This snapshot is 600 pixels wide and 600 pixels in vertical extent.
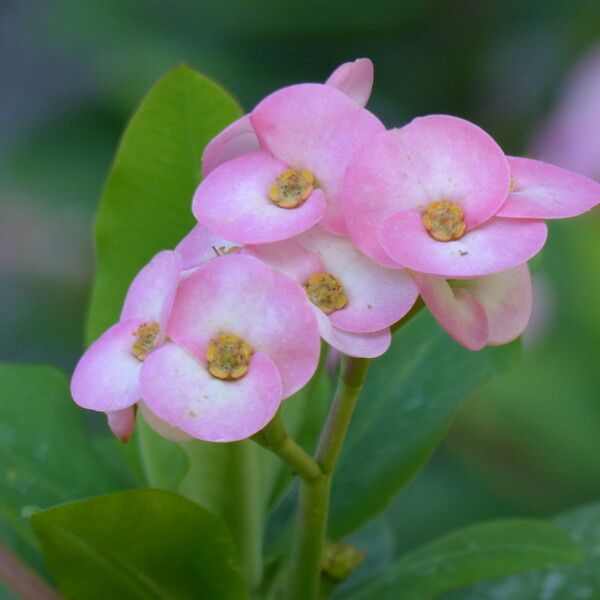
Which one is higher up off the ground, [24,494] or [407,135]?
[407,135]

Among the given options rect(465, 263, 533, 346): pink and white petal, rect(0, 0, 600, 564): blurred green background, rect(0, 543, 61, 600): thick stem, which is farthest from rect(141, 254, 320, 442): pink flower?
rect(0, 0, 600, 564): blurred green background

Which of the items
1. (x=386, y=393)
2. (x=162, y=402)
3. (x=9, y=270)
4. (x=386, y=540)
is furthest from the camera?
(x=9, y=270)

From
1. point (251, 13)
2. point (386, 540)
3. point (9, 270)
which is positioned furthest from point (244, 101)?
point (386, 540)

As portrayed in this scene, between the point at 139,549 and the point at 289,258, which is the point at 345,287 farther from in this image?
the point at 139,549

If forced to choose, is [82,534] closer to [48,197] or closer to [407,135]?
[407,135]

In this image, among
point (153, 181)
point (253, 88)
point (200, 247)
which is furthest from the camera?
point (253, 88)

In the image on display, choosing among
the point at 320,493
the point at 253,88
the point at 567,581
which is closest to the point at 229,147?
the point at 320,493

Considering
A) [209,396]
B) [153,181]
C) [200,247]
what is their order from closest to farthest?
[209,396] < [200,247] < [153,181]

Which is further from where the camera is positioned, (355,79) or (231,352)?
(355,79)
